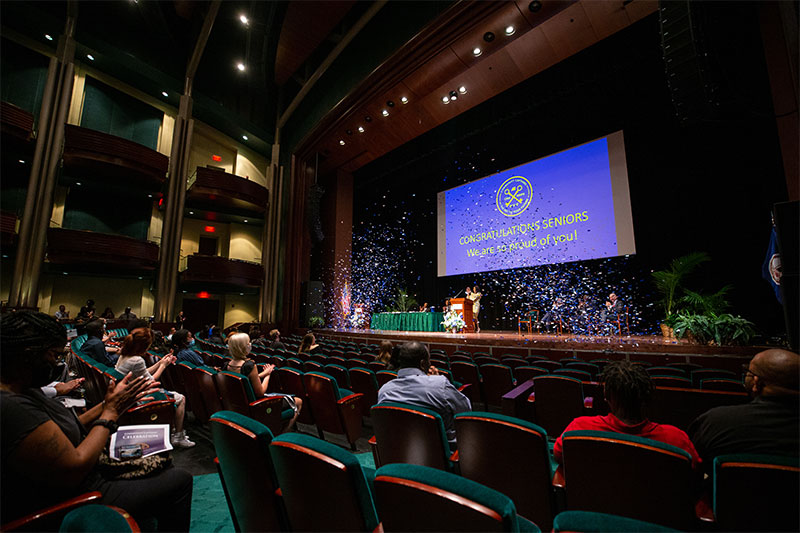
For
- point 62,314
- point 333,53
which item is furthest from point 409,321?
point 62,314

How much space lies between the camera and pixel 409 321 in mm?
12078

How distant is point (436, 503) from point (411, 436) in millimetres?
981

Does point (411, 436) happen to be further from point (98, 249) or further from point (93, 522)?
point (98, 249)

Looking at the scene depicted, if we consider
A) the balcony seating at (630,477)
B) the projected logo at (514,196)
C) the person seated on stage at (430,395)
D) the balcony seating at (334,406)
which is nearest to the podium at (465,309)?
the projected logo at (514,196)

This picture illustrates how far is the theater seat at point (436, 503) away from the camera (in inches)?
29.3

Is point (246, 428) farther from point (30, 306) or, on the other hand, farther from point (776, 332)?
point (30, 306)

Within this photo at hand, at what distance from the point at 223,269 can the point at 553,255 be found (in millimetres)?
10392

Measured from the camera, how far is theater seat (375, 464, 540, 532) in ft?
2.44

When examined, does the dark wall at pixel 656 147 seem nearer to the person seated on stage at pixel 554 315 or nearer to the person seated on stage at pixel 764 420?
the person seated on stage at pixel 554 315

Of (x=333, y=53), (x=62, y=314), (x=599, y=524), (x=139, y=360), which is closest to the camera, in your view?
(x=599, y=524)

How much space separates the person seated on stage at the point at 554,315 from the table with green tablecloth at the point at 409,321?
10.4 feet

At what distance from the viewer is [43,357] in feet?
4.20

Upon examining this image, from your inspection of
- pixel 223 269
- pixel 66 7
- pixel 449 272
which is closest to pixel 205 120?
pixel 66 7

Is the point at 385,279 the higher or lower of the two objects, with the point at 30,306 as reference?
higher
